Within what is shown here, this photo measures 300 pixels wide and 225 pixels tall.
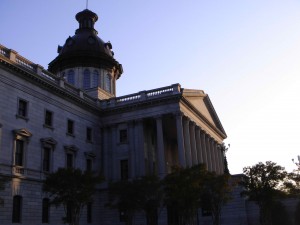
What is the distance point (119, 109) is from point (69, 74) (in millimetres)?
14228

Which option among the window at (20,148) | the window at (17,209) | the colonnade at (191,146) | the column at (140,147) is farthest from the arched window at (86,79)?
the window at (17,209)

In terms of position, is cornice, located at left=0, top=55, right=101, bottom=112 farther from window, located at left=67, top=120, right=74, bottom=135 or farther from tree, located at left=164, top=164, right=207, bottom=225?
tree, located at left=164, top=164, right=207, bottom=225

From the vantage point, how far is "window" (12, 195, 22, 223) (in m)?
30.7

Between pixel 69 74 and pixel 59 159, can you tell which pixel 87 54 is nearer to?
pixel 69 74

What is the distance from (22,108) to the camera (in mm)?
34094

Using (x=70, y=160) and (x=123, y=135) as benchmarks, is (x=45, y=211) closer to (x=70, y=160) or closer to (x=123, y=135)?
(x=70, y=160)

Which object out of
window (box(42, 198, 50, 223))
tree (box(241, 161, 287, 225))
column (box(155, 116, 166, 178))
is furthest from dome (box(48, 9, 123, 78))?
tree (box(241, 161, 287, 225))

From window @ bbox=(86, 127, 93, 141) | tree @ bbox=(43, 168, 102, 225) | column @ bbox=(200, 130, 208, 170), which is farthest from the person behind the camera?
column @ bbox=(200, 130, 208, 170)

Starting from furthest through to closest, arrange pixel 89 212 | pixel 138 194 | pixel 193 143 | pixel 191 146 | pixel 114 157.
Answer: pixel 193 143
pixel 191 146
pixel 114 157
pixel 89 212
pixel 138 194

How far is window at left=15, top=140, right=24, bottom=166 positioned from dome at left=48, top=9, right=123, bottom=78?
24216mm

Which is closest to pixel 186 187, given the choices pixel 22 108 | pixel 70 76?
pixel 22 108

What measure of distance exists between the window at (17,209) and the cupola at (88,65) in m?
23.3

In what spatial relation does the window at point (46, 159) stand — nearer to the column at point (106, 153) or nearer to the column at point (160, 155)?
the column at point (106, 153)

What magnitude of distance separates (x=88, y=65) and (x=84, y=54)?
1.70 meters
